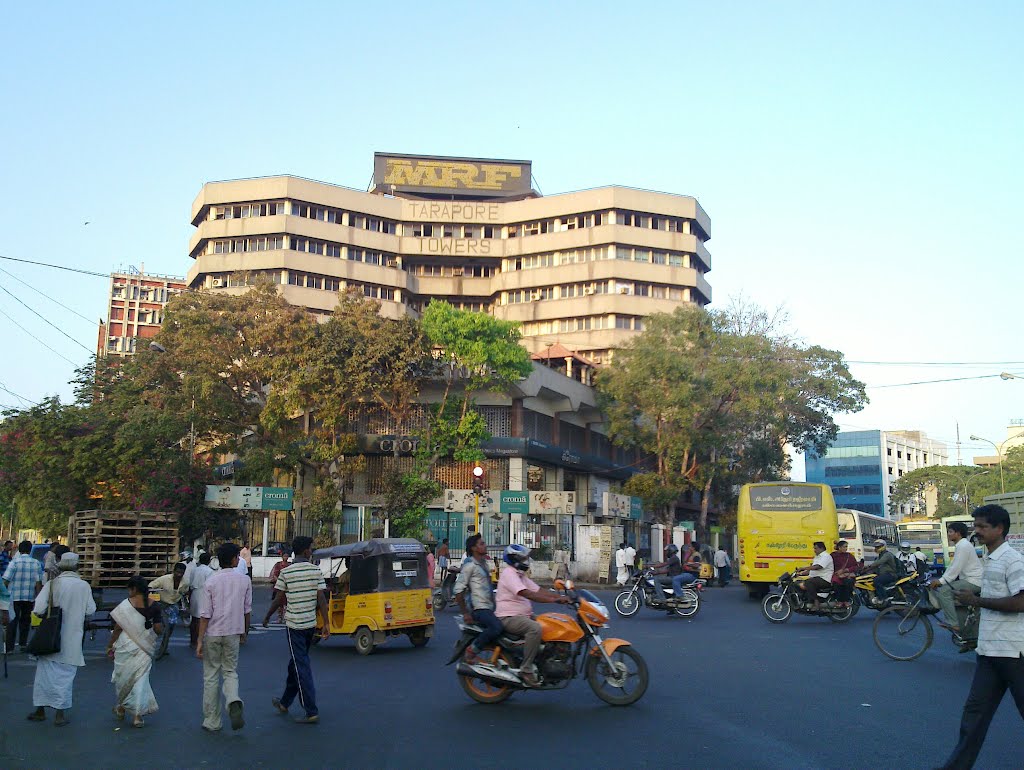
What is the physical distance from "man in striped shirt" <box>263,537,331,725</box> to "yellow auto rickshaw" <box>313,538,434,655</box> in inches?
210

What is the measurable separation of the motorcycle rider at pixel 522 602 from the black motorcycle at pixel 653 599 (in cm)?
1225

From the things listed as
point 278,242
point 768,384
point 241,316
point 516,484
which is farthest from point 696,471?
point 278,242

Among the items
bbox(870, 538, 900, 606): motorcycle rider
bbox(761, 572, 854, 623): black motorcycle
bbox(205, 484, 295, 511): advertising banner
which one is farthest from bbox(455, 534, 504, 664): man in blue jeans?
bbox(205, 484, 295, 511): advertising banner

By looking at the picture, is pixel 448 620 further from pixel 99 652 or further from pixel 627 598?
pixel 99 652

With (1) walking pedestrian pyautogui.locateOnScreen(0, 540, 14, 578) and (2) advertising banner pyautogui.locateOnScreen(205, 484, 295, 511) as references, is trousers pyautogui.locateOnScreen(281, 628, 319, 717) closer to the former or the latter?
(1) walking pedestrian pyautogui.locateOnScreen(0, 540, 14, 578)

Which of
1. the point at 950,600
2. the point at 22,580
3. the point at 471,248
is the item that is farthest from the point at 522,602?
the point at 471,248

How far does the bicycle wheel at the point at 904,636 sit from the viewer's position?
43.4ft

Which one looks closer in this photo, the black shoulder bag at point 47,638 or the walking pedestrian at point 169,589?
the black shoulder bag at point 47,638

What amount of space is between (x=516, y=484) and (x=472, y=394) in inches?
177

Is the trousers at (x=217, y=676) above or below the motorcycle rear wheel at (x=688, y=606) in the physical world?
above

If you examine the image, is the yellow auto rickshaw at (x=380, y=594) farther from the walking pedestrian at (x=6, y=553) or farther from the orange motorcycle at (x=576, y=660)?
the walking pedestrian at (x=6, y=553)

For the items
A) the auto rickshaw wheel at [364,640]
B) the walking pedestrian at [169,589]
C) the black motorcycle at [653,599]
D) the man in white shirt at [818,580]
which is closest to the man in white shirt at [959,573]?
the man in white shirt at [818,580]

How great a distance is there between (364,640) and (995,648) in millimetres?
10461

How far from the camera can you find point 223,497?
3250cm
